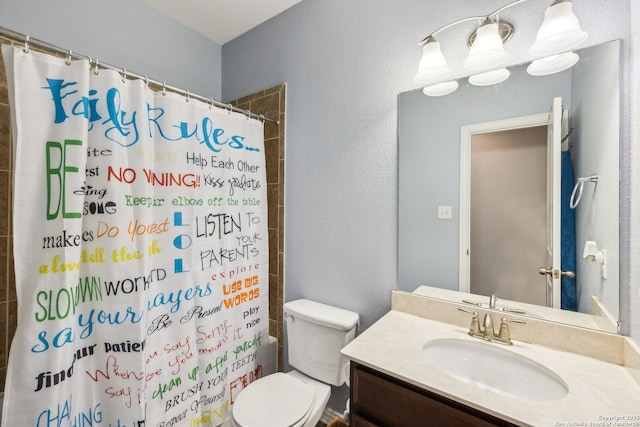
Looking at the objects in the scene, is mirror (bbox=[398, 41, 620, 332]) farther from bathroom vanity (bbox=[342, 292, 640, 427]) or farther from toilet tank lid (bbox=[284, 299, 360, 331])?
toilet tank lid (bbox=[284, 299, 360, 331])

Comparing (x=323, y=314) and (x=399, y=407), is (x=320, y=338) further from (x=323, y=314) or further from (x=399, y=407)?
(x=399, y=407)

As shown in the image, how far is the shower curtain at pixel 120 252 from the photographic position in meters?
0.91

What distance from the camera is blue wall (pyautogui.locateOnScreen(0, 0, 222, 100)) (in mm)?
1405

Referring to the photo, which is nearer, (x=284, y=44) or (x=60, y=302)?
(x=60, y=302)

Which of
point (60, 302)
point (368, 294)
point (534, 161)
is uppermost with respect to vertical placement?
point (534, 161)

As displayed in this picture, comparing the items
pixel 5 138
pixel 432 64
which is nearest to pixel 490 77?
pixel 432 64

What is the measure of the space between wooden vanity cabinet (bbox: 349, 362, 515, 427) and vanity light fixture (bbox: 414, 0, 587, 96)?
121 centimetres

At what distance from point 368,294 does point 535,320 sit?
2.34ft

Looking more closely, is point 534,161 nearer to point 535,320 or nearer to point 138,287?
point 535,320

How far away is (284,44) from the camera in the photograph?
6.00ft

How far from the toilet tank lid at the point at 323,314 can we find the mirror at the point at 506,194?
0.32m

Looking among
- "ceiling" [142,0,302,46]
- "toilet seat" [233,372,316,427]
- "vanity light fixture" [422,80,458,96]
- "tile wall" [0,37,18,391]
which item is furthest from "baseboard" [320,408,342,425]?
"ceiling" [142,0,302,46]

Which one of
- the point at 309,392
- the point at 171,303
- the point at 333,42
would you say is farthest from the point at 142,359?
the point at 333,42

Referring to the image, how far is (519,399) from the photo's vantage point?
761 mm
